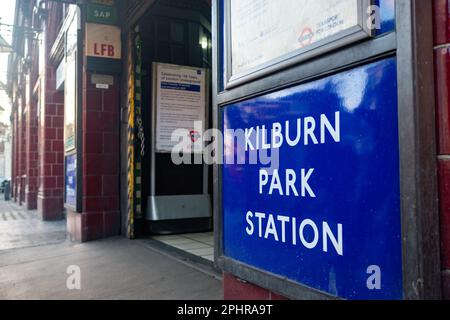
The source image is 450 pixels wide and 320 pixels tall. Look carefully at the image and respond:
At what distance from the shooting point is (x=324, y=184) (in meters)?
1.57

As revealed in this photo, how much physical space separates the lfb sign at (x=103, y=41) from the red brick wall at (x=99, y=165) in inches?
11.8

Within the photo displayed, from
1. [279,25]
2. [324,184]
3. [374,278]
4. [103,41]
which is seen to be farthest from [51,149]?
[374,278]

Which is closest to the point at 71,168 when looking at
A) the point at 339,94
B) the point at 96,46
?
the point at 96,46

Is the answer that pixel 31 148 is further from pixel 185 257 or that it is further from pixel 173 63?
pixel 185 257

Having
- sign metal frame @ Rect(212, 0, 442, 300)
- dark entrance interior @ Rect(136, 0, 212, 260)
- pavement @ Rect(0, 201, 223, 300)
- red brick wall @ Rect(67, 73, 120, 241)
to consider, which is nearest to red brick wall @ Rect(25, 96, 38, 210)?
pavement @ Rect(0, 201, 223, 300)

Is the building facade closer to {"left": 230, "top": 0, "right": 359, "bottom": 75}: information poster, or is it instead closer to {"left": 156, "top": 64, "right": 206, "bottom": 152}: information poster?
{"left": 230, "top": 0, "right": 359, "bottom": 75}: information poster

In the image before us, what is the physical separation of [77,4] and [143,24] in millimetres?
850

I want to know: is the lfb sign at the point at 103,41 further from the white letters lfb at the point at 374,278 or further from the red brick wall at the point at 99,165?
the white letters lfb at the point at 374,278

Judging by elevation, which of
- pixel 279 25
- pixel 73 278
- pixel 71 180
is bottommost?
pixel 73 278

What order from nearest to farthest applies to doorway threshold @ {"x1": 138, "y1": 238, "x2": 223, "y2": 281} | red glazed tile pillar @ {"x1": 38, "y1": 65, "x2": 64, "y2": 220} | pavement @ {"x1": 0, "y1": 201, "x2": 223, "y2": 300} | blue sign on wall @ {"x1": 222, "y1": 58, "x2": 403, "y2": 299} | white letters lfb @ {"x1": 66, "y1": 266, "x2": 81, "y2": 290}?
blue sign on wall @ {"x1": 222, "y1": 58, "x2": 403, "y2": 299}
pavement @ {"x1": 0, "y1": 201, "x2": 223, "y2": 300}
white letters lfb @ {"x1": 66, "y1": 266, "x2": 81, "y2": 290}
doorway threshold @ {"x1": 138, "y1": 238, "x2": 223, "y2": 281}
red glazed tile pillar @ {"x1": 38, "y1": 65, "x2": 64, "y2": 220}

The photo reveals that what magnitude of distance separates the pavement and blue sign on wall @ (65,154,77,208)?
2.01ft

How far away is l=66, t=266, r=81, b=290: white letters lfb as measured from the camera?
3100 millimetres

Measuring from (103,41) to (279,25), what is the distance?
13.0 ft

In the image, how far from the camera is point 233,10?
83.8 inches
